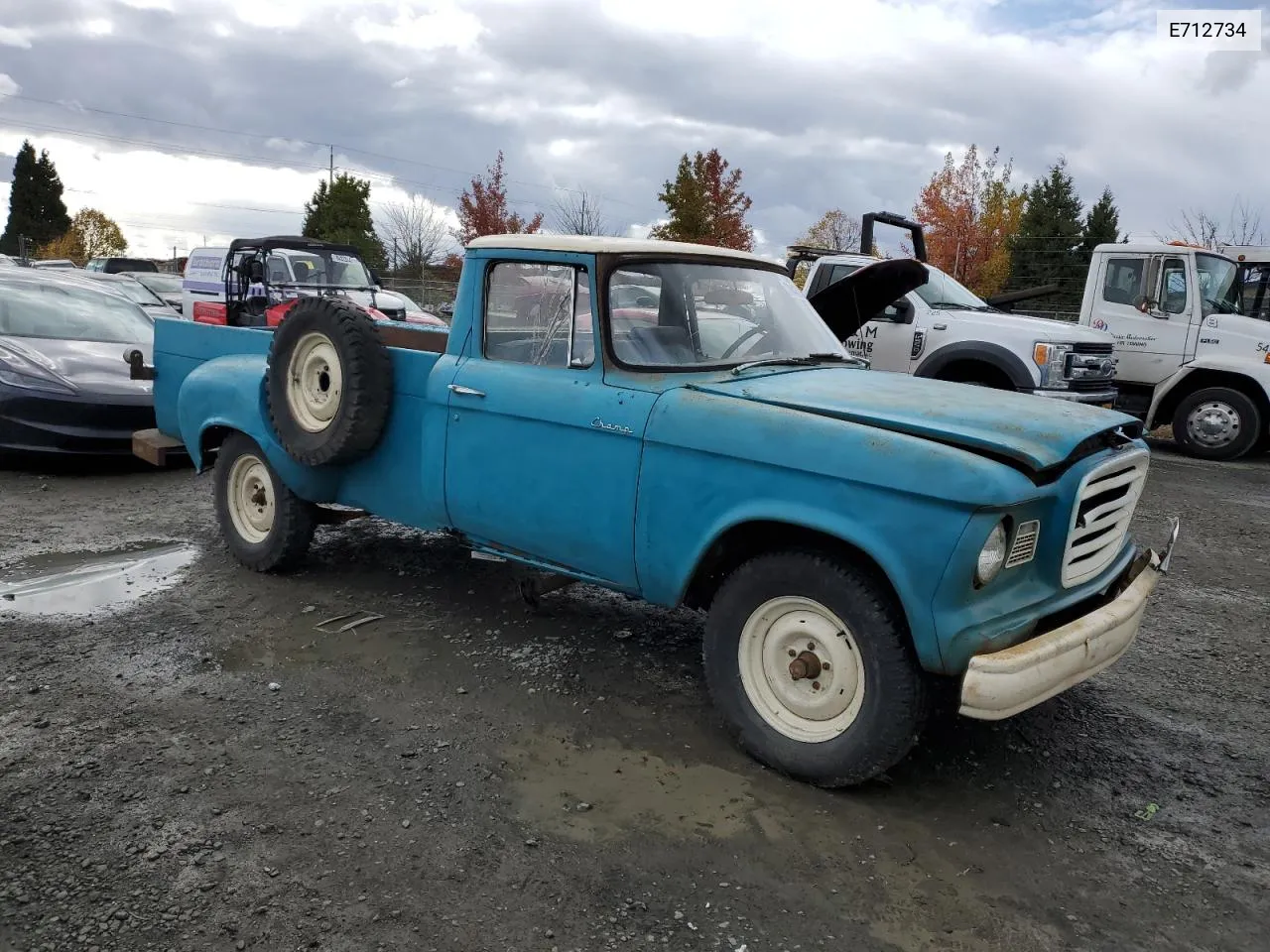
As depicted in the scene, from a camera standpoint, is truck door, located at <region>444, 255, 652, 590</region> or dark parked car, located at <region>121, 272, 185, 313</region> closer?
truck door, located at <region>444, 255, 652, 590</region>

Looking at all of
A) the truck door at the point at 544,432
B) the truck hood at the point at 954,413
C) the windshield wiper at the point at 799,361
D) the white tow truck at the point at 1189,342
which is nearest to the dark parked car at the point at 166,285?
the white tow truck at the point at 1189,342

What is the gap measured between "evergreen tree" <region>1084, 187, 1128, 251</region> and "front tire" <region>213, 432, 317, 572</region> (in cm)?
4153

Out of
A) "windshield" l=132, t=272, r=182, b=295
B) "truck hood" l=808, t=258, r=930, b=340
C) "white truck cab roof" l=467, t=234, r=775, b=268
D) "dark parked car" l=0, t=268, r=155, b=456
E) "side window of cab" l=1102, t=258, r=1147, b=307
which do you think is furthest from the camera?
"windshield" l=132, t=272, r=182, b=295

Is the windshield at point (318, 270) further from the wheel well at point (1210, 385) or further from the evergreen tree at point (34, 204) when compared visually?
the evergreen tree at point (34, 204)

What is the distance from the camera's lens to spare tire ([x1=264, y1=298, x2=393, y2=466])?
4602 millimetres

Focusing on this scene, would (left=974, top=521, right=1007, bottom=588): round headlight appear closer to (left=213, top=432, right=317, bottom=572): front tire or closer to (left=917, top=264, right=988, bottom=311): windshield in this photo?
(left=213, top=432, right=317, bottom=572): front tire

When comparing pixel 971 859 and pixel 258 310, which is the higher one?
pixel 258 310

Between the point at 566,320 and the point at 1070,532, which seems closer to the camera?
the point at 1070,532

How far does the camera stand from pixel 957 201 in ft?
132

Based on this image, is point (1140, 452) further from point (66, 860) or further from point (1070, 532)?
point (66, 860)

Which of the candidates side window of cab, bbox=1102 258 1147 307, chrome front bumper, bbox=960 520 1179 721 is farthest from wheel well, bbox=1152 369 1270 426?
chrome front bumper, bbox=960 520 1179 721

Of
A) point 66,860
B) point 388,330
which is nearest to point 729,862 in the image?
point 66,860

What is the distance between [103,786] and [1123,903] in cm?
330

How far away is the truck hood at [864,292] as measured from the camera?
230 inches
